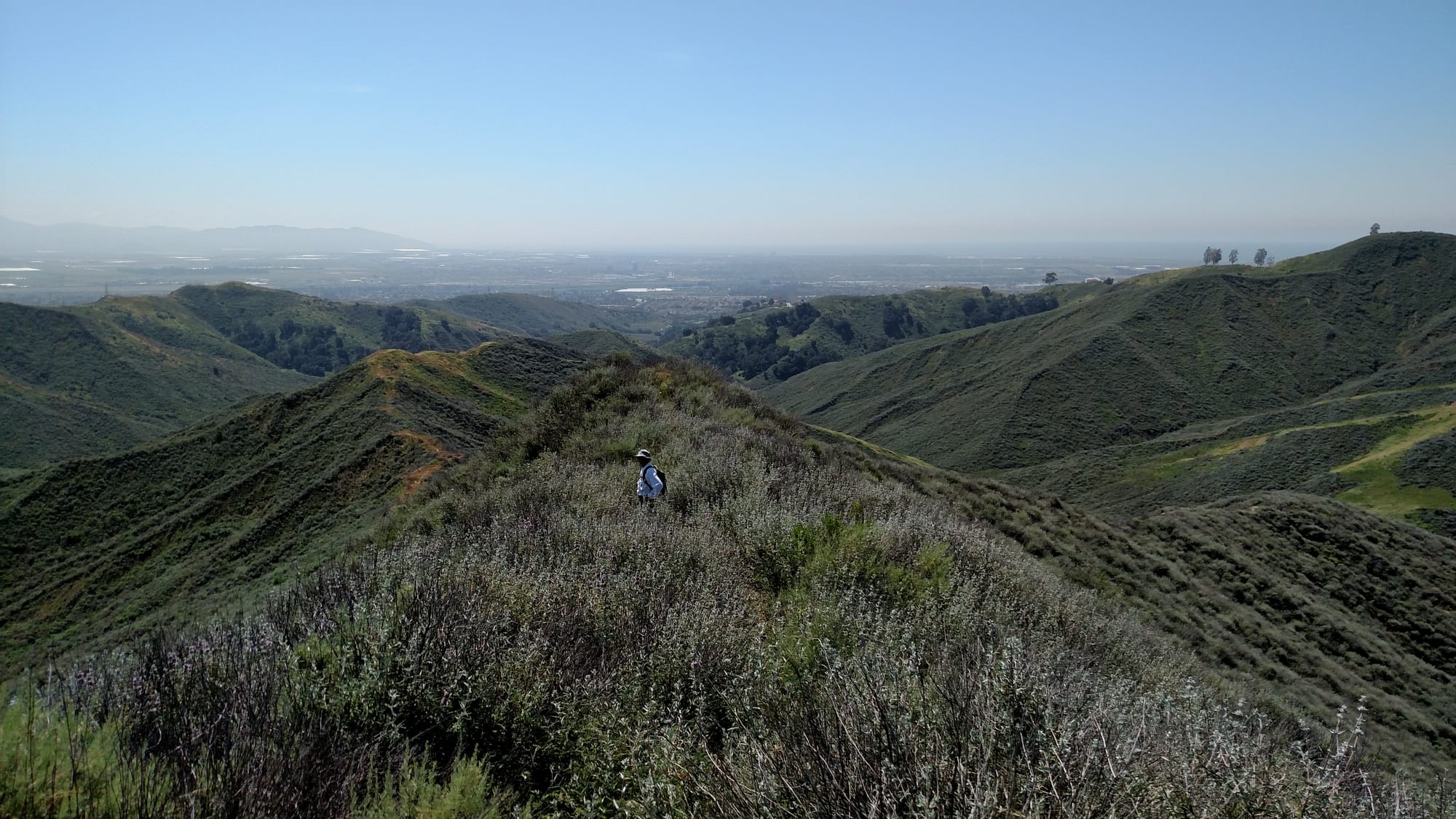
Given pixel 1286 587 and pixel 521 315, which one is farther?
pixel 521 315

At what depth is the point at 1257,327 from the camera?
242 ft

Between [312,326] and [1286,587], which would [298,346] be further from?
[1286,587]

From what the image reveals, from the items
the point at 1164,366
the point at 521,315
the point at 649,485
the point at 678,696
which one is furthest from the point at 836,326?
the point at 678,696

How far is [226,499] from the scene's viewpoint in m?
25.2

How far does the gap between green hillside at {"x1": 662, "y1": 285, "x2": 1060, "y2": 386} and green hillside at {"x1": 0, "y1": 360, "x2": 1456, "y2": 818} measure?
115m

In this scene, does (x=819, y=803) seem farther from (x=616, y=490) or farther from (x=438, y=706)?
(x=616, y=490)

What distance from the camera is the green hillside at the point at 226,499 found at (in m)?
18.7

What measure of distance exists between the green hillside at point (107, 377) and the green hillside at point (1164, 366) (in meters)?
78.1

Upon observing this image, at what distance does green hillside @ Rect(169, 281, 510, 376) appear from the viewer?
113625 millimetres

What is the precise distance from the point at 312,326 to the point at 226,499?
4459 inches

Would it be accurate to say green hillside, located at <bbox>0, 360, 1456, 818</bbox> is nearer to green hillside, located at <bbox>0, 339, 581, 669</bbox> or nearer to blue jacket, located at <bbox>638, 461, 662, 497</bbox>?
blue jacket, located at <bbox>638, 461, 662, 497</bbox>

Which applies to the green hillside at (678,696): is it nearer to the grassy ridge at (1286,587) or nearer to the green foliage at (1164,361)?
the grassy ridge at (1286,587)

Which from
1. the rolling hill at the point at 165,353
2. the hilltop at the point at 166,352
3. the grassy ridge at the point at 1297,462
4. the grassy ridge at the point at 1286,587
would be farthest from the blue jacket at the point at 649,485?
the rolling hill at the point at 165,353

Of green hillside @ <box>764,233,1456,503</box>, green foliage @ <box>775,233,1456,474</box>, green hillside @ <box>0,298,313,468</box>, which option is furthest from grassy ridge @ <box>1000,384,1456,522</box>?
green hillside @ <box>0,298,313,468</box>
